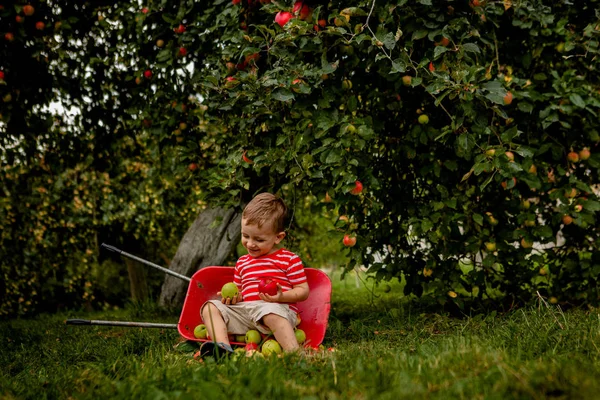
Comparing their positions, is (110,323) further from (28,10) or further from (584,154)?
(584,154)

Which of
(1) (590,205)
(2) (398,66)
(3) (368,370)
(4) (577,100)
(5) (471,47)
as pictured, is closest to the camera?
(3) (368,370)

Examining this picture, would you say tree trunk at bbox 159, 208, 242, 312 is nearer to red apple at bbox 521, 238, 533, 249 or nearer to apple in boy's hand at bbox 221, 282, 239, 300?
apple in boy's hand at bbox 221, 282, 239, 300

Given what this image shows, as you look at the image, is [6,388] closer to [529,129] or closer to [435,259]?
[435,259]

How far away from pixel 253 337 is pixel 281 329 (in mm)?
146

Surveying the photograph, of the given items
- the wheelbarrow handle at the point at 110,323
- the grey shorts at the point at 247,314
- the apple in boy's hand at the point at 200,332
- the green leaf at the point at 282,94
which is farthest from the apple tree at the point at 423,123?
the wheelbarrow handle at the point at 110,323

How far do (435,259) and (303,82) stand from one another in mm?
1350

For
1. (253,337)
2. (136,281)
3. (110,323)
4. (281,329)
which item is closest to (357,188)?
(281,329)

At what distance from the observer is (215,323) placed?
2.38 m

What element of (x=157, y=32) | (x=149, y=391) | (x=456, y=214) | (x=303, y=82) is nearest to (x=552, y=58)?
(x=456, y=214)

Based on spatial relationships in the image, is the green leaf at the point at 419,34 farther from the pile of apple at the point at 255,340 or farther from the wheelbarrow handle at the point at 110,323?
the wheelbarrow handle at the point at 110,323

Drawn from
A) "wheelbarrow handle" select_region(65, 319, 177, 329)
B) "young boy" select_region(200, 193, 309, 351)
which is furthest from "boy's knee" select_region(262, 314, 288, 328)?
"wheelbarrow handle" select_region(65, 319, 177, 329)

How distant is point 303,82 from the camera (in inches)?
93.5

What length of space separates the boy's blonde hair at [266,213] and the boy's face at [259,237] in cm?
2

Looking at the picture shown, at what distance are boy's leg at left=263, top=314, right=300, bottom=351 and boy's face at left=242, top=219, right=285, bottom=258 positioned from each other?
33 cm
